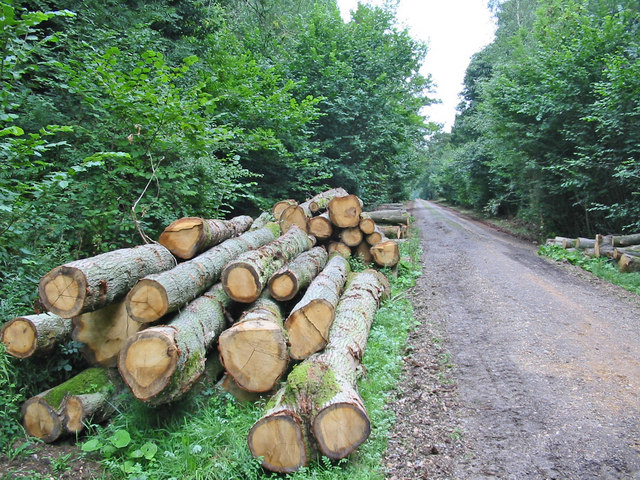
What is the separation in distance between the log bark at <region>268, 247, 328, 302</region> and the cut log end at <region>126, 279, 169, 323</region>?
1425 millimetres

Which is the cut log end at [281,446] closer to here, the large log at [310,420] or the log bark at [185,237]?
the large log at [310,420]

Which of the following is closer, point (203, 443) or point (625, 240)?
point (203, 443)

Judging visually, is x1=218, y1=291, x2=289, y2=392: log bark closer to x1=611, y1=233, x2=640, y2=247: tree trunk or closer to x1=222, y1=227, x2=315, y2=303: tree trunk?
x1=222, y1=227, x2=315, y2=303: tree trunk

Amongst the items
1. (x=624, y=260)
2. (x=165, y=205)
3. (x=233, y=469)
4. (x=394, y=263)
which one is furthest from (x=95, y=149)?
(x=624, y=260)

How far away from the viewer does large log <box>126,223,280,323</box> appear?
11.2 ft

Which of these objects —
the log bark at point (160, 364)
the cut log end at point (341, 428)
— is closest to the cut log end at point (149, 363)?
the log bark at point (160, 364)

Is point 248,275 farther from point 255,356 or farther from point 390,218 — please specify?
point 390,218

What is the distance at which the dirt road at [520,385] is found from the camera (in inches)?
118

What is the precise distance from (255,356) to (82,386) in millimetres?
1459

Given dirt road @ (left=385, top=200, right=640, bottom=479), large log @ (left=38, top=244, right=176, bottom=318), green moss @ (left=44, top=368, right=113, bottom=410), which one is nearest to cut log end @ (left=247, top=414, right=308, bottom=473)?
dirt road @ (left=385, top=200, right=640, bottom=479)

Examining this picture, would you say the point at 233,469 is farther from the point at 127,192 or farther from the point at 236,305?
the point at 127,192

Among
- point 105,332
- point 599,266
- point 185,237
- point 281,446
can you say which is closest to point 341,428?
point 281,446

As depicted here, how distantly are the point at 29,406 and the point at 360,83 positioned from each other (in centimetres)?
1278

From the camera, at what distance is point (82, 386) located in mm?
3309
